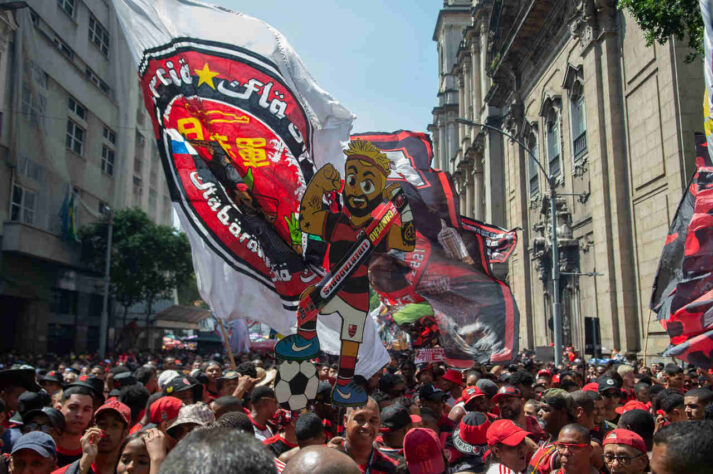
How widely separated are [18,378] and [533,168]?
24673 millimetres

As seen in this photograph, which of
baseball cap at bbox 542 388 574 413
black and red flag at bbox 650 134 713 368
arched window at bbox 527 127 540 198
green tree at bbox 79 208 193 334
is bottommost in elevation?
baseball cap at bbox 542 388 574 413

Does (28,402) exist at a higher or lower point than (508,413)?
higher

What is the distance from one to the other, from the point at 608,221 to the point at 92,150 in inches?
1182

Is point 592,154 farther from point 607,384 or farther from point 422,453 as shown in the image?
point 422,453

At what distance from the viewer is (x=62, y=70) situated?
109 feet

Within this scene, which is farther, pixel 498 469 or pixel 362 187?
pixel 362 187

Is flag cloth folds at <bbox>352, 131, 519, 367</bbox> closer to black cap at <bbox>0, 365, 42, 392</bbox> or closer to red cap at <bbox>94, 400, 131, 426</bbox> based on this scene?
black cap at <bbox>0, 365, 42, 392</bbox>

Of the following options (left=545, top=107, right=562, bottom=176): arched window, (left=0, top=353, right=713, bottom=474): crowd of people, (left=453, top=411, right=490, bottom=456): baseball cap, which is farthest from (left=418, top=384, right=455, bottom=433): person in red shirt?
(left=545, top=107, right=562, bottom=176): arched window

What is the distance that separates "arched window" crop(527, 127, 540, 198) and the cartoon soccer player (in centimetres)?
2097

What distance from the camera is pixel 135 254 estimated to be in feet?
116

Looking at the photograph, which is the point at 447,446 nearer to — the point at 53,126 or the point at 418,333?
the point at 418,333

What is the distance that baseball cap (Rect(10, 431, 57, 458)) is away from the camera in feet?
12.0

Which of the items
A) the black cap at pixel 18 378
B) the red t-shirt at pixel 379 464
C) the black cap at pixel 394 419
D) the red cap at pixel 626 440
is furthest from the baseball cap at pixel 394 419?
the black cap at pixel 18 378

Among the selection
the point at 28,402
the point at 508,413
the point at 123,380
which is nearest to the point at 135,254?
the point at 123,380
